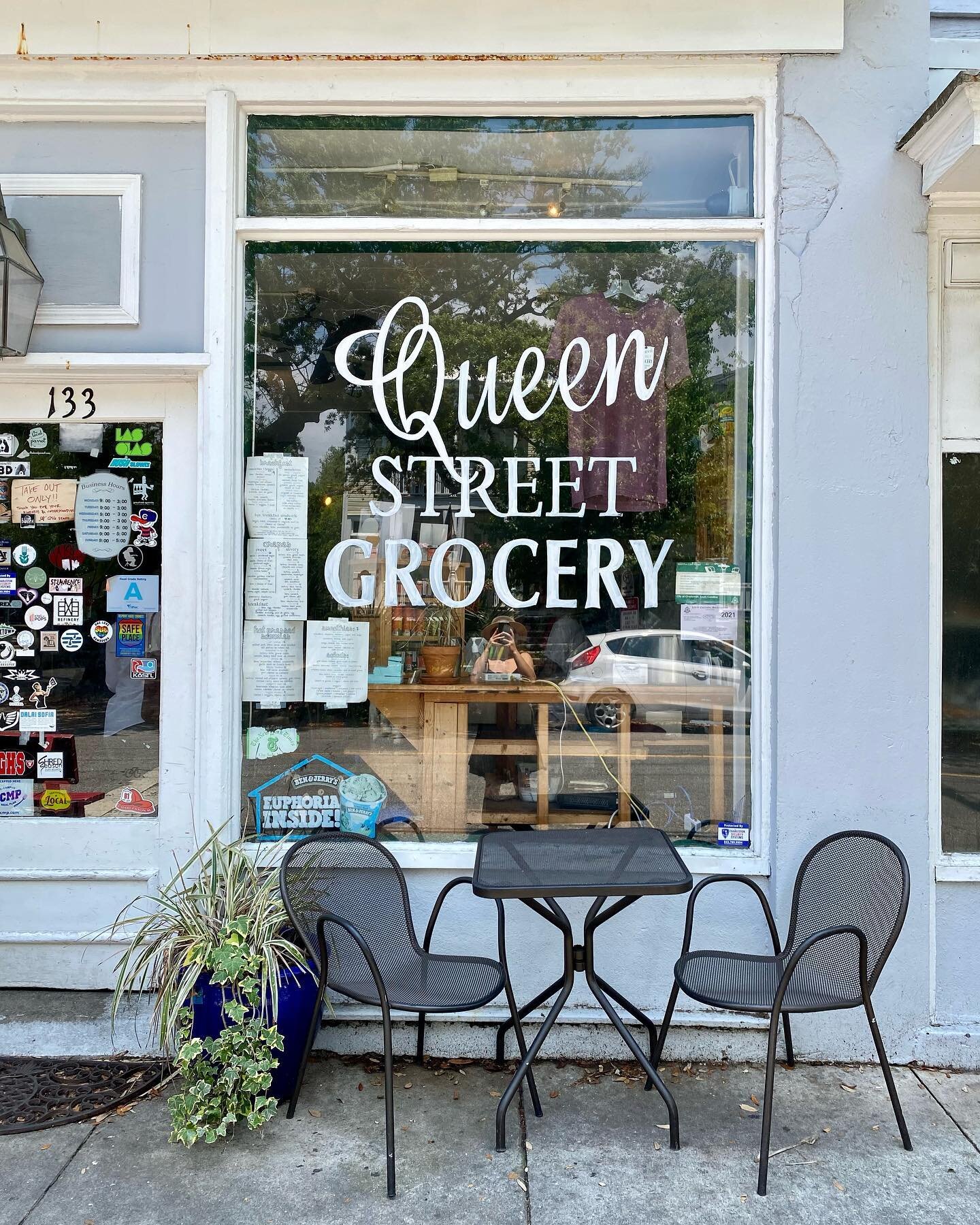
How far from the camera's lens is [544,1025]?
9.93ft

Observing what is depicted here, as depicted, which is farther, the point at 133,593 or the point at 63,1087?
the point at 133,593

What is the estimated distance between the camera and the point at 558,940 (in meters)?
3.61

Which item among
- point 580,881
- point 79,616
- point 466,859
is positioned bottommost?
point 466,859

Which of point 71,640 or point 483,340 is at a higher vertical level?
point 483,340

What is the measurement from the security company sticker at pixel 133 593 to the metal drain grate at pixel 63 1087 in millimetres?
1717

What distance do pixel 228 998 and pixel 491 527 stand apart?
2011mm

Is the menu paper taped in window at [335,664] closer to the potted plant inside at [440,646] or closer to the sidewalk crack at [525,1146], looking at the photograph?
the potted plant inside at [440,646]

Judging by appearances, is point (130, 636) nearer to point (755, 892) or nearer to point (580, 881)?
point (580, 881)

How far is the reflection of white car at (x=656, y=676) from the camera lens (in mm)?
3797

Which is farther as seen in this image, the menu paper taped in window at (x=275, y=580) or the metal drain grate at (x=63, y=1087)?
the menu paper taped in window at (x=275, y=580)

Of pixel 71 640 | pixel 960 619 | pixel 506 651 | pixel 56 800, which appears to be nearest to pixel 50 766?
pixel 56 800

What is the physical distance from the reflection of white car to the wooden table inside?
1cm

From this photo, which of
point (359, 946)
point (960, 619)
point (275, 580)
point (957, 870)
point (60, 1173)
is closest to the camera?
point (60, 1173)

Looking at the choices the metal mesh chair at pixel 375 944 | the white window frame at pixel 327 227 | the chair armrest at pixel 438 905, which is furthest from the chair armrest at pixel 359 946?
the white window frame at pixel 327 227
